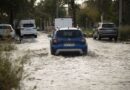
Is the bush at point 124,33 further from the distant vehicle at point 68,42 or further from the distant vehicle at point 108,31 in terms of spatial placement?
the distant vehicle at point 68,42

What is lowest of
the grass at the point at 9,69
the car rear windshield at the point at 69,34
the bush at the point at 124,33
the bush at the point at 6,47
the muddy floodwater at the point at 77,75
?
the bush at the point at 124,33

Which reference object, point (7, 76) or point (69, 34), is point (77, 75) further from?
point (69, 34)

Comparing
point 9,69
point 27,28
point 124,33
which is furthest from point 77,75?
point 27,28

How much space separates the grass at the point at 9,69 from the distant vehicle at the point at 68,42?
575 inches

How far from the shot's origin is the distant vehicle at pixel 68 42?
24.5 meters

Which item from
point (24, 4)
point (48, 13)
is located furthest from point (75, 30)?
point (48, 13)

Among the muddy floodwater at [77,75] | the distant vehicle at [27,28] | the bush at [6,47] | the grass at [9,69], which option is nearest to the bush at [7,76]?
the grass at [9,69]

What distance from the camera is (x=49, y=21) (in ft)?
367

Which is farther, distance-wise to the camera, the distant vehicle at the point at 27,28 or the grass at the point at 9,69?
the distant vehicle at the point at 27,28

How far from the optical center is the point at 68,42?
24531mm

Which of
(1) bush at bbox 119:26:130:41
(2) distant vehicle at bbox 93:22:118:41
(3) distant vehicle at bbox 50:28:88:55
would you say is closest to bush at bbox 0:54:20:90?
(3) distant vehicle at bbox 50:28:88:55

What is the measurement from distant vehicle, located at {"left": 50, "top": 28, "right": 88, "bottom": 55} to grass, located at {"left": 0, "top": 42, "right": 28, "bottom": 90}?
47.9ft

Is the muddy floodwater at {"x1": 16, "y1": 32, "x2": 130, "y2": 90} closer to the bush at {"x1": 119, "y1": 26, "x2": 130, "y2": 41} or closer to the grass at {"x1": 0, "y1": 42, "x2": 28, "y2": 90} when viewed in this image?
the grass at {"x1": 0, "y1": 42, "x2": 28, "y2": 90}

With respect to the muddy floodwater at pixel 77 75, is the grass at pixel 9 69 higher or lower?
higher
